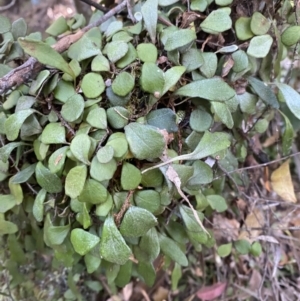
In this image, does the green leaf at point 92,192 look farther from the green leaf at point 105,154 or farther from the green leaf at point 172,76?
the green leaf at point 172,76

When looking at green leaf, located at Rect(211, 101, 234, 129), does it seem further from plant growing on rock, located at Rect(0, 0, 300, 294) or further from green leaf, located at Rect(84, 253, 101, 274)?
green leaf, located at Rect(84, 253, 101, 274)

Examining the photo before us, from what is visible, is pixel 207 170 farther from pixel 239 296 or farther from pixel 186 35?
pixel 239 296

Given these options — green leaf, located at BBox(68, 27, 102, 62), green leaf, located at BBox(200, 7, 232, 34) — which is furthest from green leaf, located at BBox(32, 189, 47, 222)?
green leaf, located at BBox(200, 7, 232, 34)

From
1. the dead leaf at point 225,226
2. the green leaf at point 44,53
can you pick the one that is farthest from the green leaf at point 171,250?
the green leaf at point 44,53

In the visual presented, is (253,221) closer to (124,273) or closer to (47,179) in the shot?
(124,273)

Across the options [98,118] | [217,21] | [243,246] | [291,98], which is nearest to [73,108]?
[98,118]

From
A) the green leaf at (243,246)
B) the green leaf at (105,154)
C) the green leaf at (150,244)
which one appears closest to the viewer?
the green leaf at (105,154)
